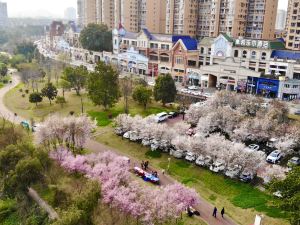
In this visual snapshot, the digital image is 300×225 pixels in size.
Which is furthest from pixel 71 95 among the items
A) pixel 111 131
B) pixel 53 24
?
pixel 53 24

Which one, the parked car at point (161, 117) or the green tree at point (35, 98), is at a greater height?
the green tree at point (35, 98)

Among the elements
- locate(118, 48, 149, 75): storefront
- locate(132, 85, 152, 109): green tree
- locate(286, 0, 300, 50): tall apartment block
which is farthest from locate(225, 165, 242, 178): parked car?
locate(118, 48, 149, 75): storefront

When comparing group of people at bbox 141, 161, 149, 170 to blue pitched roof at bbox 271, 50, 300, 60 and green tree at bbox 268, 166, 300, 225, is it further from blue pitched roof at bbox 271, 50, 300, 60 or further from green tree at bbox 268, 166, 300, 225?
blue pitched roof at bbox 271, 50, 300, 60

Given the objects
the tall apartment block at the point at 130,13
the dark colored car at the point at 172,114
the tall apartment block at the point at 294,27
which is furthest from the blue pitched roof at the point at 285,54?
the tall apartment block at the point at 130,13

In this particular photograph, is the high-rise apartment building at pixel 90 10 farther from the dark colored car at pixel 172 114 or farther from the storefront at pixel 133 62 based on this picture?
the dark colored car at pixel 172 114

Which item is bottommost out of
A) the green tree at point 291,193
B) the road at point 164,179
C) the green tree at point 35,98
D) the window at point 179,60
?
the road at point 164,179

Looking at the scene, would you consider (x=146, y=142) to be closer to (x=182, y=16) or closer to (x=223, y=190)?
(x=223, y=190)

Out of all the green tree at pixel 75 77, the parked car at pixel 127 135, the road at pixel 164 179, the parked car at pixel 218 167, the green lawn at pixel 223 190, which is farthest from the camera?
the green tree at pixel 75 77

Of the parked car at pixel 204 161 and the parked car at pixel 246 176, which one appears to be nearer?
the parked car at pixel 246 176
